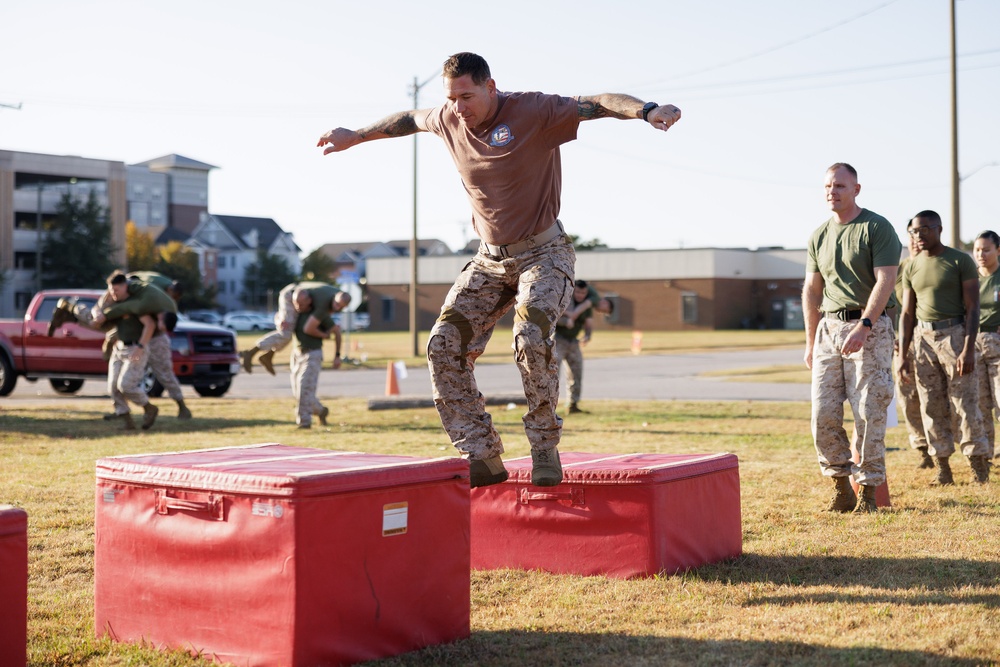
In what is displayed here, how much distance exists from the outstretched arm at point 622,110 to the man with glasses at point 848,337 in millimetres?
3058

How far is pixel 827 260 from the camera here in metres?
8.14

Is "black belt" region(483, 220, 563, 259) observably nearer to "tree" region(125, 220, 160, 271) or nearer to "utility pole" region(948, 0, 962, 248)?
"utility pole" region(948, 0, 962, 248)

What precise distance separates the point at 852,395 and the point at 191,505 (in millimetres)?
5074

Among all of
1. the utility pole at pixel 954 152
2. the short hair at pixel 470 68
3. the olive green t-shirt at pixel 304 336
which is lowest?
the olive green t-shirt at pixel 304 336

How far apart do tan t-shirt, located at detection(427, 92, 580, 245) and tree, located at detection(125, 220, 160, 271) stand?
295ft

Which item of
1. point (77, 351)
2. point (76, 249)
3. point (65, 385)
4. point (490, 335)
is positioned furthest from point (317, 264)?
point (490, 335)

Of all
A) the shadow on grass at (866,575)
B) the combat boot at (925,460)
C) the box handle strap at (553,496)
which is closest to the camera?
the shadow on grass at (866,575)

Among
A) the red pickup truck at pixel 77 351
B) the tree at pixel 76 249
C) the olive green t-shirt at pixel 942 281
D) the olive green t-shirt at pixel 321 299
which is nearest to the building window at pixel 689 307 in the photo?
the tree at pixel 76 249

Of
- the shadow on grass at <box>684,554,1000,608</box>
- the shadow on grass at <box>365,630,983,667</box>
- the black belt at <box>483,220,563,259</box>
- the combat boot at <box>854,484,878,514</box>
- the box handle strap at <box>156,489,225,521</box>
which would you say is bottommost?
the shadow on grass at <box>365,630,983,667</box>

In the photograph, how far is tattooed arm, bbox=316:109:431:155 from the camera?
247 inches

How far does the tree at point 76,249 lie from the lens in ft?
236

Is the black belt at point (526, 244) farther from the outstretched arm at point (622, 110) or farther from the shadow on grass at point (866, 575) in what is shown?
the shadow on grass at point (866, 575)

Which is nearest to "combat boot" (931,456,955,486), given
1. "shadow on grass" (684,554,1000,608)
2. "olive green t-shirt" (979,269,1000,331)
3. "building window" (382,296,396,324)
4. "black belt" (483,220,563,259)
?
"olive green t-shirt" (979,269,1000,331)

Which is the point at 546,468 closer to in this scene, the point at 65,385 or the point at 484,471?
the point at 484,471
